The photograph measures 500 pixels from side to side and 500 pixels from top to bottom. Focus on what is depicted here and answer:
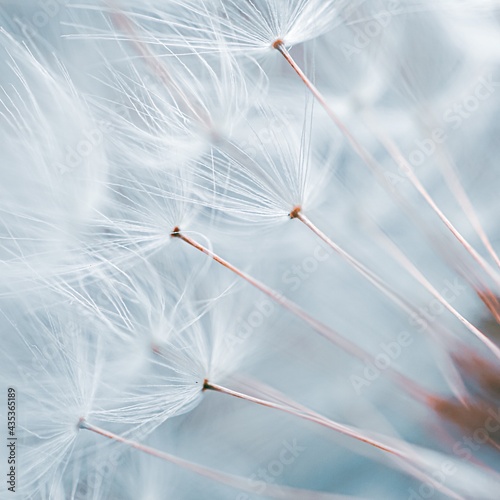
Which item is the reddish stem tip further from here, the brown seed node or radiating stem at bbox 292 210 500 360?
the brown seed node

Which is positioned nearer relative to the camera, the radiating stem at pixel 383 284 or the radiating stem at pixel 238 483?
the radiating stem at pixel 383 284

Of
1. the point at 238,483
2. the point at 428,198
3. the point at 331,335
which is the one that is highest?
the point at 428,198

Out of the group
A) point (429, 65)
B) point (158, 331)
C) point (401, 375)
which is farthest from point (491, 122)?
point (158, 331)

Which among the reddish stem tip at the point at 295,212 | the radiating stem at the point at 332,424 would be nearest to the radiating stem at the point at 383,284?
the reddish stem tip at the point at 295,212

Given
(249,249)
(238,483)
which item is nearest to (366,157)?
(249,249)

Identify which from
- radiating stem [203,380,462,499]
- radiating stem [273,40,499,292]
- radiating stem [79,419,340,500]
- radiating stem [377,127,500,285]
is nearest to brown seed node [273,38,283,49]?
radiating stem [273,40,499,292]

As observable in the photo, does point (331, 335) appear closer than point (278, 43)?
No

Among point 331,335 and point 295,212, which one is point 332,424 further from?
point 295,212

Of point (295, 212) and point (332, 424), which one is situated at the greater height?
point (295, 212)

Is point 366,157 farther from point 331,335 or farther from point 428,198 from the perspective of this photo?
point 331,335

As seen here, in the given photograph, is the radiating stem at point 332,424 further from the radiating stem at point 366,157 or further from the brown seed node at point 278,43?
the brown seed node at point 278,43
